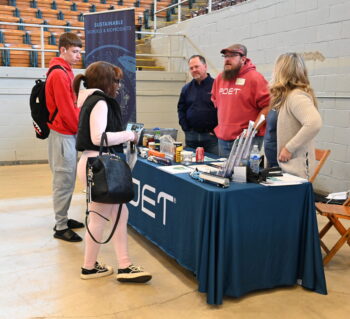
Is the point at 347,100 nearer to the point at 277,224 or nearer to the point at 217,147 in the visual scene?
Result: the point at 217,147

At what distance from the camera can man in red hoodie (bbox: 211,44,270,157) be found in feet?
10.3

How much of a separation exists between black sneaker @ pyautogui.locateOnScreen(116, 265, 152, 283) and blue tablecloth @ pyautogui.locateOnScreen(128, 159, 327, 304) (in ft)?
0.76

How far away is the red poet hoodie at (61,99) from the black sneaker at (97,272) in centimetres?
105

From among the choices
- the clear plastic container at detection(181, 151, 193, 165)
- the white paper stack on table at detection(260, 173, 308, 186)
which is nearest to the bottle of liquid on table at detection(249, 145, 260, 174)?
the white paper stack on table at detection(260, 173, 308, 186)

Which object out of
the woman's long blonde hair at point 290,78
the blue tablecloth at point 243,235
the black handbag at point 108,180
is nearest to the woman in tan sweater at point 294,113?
the woman's long blonde hair at point 290,78

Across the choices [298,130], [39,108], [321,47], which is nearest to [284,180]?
[298,130]

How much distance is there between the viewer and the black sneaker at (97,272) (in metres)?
2.51

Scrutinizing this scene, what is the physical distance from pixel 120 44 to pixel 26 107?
241cm

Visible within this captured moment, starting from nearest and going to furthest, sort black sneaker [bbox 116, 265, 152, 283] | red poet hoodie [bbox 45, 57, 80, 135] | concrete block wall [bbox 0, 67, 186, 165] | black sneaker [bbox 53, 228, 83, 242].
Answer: black sneaker [bbox 116, 265, 152, 283]
red poet hoodie [bbox 45, 57, 80, 135]
black sneaker [bbox 53, 228, 83, 242]
concrete block wall [bbox 0, 67, 186, 165]

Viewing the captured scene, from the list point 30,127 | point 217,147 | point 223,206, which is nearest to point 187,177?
point 223,206

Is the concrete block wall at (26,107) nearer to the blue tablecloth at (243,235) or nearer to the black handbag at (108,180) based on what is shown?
the blue tablecloth at (243,235)

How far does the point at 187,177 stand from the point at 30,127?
4644mm

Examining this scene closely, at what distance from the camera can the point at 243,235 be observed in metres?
2.18

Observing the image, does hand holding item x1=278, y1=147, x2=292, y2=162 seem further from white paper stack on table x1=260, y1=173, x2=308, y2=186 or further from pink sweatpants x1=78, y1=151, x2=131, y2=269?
pink sweatpants x1=78, y1=151, x2=131, y2=269
